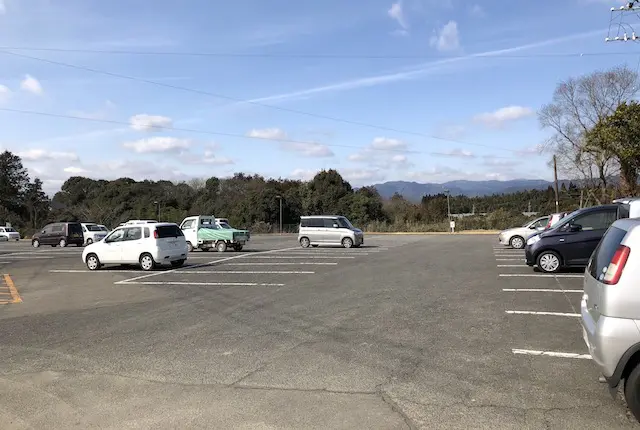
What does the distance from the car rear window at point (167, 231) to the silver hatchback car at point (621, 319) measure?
15.9 m

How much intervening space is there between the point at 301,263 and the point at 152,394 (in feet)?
47.9

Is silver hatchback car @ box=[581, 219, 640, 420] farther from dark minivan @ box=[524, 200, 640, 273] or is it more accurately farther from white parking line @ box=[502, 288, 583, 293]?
dark minivan @ box=[524, 200, 640, 273]

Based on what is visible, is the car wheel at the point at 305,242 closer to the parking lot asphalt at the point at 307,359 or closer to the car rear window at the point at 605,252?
the parking lot asphalt at the point at 307,359

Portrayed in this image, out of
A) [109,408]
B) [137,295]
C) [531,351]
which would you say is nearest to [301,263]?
[137,295]

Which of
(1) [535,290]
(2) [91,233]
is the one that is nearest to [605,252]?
(1) [535,290]

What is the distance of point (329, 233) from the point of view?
3028cm

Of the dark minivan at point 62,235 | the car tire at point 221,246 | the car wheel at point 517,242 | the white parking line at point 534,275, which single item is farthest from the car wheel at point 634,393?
the dark minivan at point 62,235

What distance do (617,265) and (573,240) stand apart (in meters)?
11.0

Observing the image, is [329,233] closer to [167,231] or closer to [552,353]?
[167,231]

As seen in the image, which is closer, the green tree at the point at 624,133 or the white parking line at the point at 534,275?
the white parking line at the point at 534,275

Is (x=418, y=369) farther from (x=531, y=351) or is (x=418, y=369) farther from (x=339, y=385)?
(x=531, y=351)

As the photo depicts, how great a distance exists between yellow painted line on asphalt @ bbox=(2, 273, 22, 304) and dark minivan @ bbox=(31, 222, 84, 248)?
1958 centimetres

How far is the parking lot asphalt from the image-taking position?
187 inches

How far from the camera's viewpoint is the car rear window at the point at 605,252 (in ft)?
15.7
